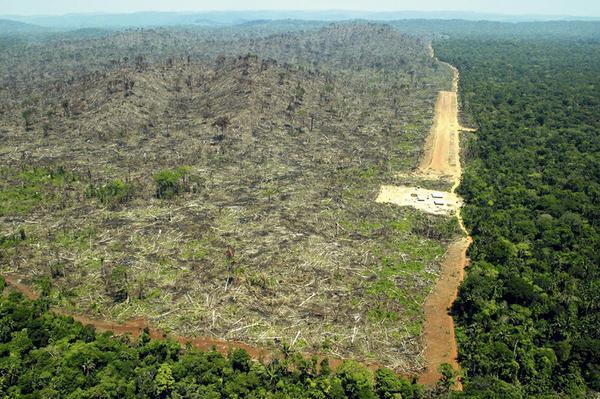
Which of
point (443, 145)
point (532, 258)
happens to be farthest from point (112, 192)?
point (443, 145)

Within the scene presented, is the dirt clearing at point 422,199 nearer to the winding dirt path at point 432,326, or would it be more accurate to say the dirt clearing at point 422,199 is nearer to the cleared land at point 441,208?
the cleared land at point 441,208

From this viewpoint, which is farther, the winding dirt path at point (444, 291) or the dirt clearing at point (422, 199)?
the dirt clearing at point (422, 199)

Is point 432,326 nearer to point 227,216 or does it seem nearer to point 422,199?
point 422,199

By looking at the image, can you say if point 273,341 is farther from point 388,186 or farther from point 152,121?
point 152,121

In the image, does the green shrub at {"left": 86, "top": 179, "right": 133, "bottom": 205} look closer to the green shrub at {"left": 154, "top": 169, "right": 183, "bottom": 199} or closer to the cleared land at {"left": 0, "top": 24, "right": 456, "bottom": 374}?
the cleared land at {"left": 0, "top": 24, "right": 456, "bottom": 374}

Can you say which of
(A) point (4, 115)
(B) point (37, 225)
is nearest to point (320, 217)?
(B) point (37, 225)

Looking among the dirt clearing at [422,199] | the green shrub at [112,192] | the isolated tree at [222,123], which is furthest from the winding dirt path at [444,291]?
the green shrub at [112,192]

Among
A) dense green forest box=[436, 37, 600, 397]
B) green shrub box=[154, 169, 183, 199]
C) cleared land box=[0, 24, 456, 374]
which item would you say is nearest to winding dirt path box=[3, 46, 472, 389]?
cleared land box=[0, 24, 456, 374]

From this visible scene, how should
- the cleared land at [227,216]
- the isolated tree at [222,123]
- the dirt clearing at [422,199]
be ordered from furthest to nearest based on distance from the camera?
the isolated tree at [222,123] < the dirt clearing at [422,199] < the cleared land at [227,216]
